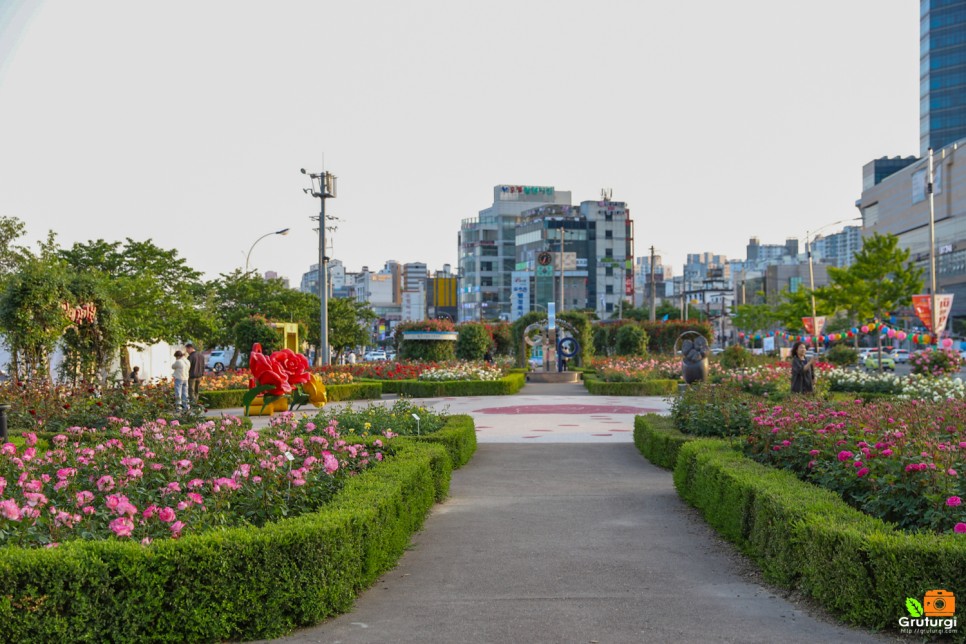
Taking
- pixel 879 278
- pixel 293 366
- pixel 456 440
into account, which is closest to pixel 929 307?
pixel 293 366

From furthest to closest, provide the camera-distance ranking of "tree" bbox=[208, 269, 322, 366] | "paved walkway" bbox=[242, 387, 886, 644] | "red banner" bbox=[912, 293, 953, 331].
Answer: "tree" bbox=[208, 269, 322, 366] < "red banner" bbox=[912, 293, 953, 331] < "paved walkway" bbox=[242, 387, 886, 644]

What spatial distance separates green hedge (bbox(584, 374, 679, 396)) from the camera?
30.4m

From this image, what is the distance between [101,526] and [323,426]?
6.34 meters

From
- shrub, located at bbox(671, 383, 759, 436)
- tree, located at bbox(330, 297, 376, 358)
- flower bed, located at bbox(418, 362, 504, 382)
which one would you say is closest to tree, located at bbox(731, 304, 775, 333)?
tree, located at bbox(330, 297, 376, 358)

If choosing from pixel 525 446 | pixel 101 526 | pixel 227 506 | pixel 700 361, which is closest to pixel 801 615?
pixel 227 506

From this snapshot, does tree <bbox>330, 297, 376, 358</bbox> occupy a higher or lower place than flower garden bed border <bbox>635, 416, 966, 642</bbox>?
higher

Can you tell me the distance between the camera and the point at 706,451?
10367 millimetres

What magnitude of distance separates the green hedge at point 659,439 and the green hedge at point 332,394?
11210 millimetres

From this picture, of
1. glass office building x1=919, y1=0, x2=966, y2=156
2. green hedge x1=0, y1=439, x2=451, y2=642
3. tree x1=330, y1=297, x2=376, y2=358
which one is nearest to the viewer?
green hedge x1=0, y1=439, x2=451, y2=642

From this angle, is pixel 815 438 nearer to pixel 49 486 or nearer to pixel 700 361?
pixel 49 486

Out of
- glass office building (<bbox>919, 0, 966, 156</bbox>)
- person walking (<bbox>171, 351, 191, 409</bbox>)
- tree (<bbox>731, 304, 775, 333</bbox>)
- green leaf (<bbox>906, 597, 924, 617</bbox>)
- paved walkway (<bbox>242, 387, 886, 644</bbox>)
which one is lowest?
paved walkway (<bbox>242, 387, 886, 644</bbox>)

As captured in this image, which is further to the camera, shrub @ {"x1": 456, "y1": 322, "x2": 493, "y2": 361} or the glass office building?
the glass office building

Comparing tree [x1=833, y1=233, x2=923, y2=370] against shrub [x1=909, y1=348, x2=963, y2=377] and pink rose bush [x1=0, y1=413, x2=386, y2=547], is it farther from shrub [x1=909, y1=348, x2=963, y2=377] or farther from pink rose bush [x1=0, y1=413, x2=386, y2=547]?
pink rose bush [x1=0, y1=413, x2=386, y2=547]

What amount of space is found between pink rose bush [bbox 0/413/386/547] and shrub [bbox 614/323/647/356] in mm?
40113
